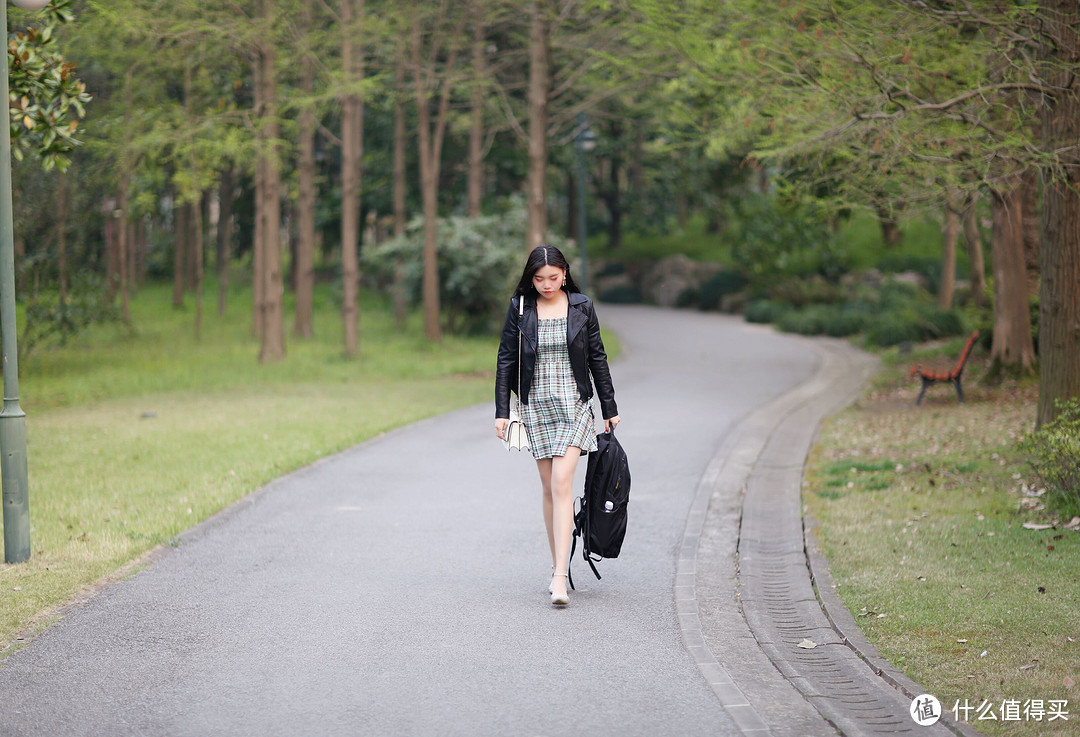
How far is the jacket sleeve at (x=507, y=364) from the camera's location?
6332 millimetres

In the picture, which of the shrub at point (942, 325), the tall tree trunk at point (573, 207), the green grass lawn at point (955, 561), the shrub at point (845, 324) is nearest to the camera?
the green grass lawn at point (955, 561)

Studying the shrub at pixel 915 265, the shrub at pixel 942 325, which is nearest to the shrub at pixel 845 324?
the shrub at pixel 942 325

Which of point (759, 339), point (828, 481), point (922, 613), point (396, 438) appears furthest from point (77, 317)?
point (922, 613)

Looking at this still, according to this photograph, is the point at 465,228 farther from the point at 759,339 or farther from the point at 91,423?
the point at 91,423

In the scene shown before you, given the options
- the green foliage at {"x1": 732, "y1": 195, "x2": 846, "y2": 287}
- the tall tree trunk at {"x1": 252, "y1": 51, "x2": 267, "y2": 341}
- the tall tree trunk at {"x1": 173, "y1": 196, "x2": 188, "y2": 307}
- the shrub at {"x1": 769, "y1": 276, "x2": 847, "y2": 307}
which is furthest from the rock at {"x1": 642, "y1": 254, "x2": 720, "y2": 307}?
the tall tree trunk at {"x1": 173, "y1": 196, "x2": 188, "y2": 307}

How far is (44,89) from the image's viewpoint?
10797 mm

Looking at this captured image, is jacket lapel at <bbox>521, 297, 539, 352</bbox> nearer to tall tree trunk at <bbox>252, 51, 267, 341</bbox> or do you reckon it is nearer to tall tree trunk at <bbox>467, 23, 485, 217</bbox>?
tall tree trunk at <bbox>252, 51, 267, 341</bbox>

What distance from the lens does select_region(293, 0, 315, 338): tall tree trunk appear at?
75.3 ft

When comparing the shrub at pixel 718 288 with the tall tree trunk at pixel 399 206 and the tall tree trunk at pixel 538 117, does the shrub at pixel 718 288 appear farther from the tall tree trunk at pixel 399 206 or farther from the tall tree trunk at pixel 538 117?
the tall tree trunk at pixel 538 117

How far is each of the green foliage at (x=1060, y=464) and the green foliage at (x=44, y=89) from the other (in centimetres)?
916

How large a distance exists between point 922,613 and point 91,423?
1171 cm

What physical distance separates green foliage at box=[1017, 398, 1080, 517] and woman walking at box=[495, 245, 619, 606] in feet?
11.3

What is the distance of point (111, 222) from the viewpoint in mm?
37906

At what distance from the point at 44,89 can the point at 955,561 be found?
370 inches
